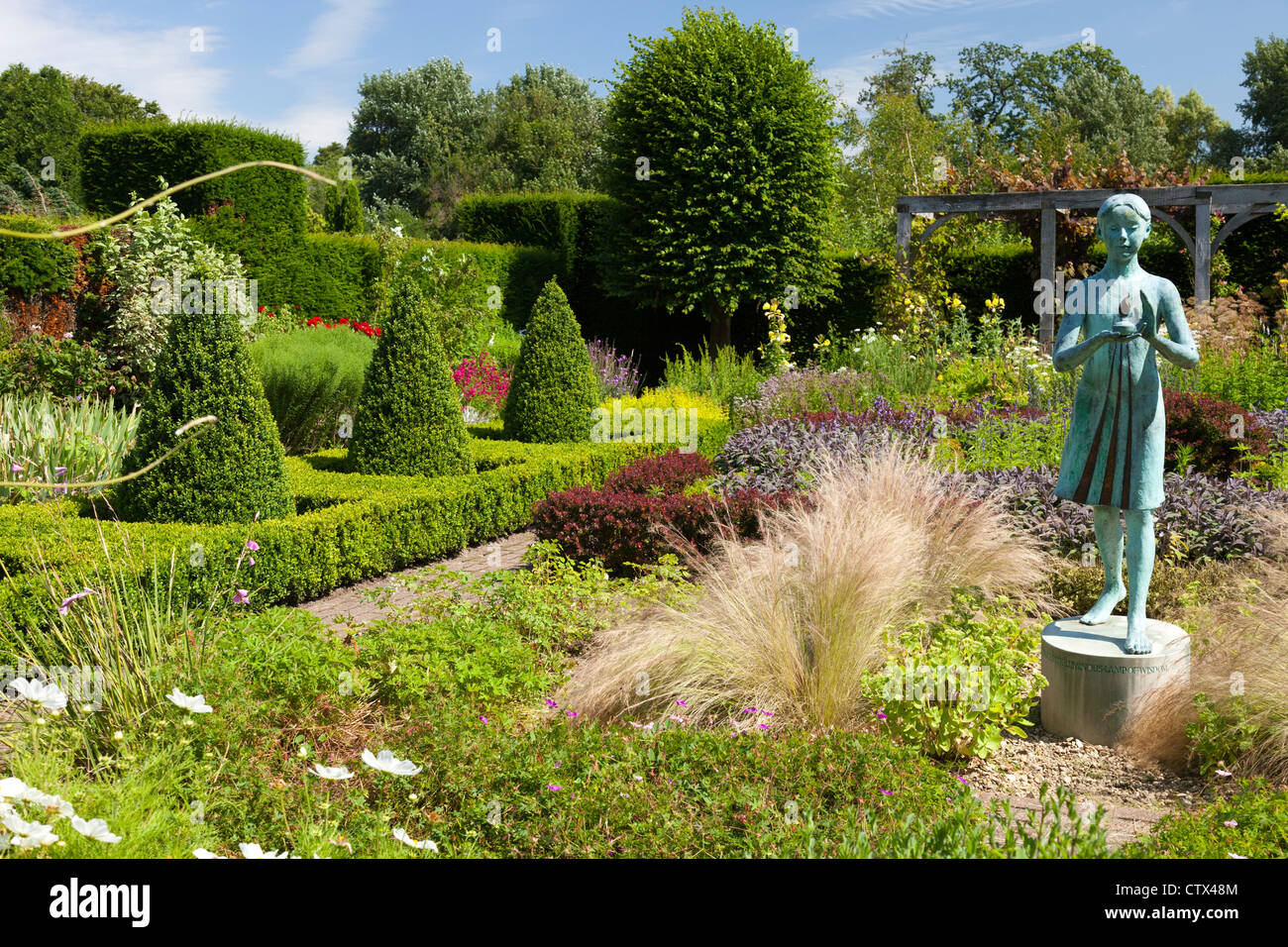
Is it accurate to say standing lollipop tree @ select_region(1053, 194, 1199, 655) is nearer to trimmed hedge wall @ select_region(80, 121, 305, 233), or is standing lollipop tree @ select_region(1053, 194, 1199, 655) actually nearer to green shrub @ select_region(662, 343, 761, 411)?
green shrub @ select_region(662, 343, 761, 411)

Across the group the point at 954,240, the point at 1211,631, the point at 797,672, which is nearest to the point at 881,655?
the point at 797,672

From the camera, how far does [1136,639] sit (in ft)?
14.5

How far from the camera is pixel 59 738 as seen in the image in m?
3.83

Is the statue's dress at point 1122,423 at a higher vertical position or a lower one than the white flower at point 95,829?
higher

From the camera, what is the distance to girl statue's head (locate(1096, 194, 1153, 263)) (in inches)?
169

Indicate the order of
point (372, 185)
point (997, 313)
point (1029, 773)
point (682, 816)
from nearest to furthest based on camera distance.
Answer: point (682, 816)
point (1029, 773)
point (997, 313)
point (372, 185)

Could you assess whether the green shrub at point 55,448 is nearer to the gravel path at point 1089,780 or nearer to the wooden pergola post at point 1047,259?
the gravel path at point 1089,780

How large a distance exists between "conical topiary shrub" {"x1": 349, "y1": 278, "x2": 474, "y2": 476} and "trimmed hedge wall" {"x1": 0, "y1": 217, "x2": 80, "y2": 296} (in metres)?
5.58

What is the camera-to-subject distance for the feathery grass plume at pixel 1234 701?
3.93 metres

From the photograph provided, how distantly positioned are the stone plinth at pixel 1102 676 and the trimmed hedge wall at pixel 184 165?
12.2 m

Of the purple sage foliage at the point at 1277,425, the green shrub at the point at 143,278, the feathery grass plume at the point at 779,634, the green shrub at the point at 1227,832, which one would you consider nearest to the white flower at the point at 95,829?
the feathery grass plume at the point at 779,634

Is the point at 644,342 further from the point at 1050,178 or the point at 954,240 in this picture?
the point at 1050,178

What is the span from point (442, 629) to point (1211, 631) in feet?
12.2

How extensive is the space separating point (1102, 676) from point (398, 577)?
13.6 ft
